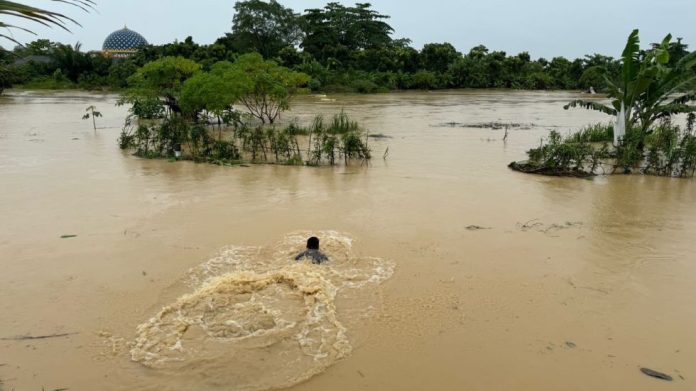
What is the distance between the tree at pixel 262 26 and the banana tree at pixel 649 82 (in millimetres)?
36695

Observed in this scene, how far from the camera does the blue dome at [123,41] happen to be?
5291cm

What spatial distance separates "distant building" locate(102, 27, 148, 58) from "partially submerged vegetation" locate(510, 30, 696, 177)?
49991mm

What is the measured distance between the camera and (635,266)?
5.36 m

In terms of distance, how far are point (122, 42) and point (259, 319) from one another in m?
55.6

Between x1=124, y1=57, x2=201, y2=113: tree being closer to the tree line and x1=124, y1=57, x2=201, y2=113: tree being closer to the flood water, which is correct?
the flood water

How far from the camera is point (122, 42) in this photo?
5309 cm

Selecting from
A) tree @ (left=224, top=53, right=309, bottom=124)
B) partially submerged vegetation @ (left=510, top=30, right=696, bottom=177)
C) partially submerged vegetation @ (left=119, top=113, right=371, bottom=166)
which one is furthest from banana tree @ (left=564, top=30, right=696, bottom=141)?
tree @ (left=224, top=53, right=309, bottom=124)

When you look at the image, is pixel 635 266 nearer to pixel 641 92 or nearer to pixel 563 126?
pixel 641 92

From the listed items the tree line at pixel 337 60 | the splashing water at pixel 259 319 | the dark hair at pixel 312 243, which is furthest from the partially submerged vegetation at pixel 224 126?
the tree line at pixel 337 60

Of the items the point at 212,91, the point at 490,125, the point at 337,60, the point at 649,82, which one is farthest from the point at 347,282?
the point at 337,60

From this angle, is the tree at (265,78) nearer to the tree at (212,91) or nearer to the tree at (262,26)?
the tree at (212,91)

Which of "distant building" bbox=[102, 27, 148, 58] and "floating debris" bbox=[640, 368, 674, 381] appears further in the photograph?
"distant building" bbox=[102, 27, 148, 58]

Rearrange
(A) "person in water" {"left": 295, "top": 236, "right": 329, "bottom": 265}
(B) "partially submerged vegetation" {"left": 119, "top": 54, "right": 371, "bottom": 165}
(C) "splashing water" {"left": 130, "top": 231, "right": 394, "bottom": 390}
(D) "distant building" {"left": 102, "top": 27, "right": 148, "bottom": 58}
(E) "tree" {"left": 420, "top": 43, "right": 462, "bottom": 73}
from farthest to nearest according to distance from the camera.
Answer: (D) "distant building" {"left": 102, "top": 27, "right": 148, "bottom": 58}
(E) "tree" {"left": 420, "top": 43, "right": 462, "bottom": 73}
(B) "partially submerged vegetation" {"left": 119, "top": 54, "right": 371, "bottom": 165}
(A) "person in water" {"left": 295, "top": 236, "right": 329, "bottom": 265}
(C) "splashing water" {"left": 130, "top": 231, "right": 394, "bottom": 390}

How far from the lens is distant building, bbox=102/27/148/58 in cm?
5247
